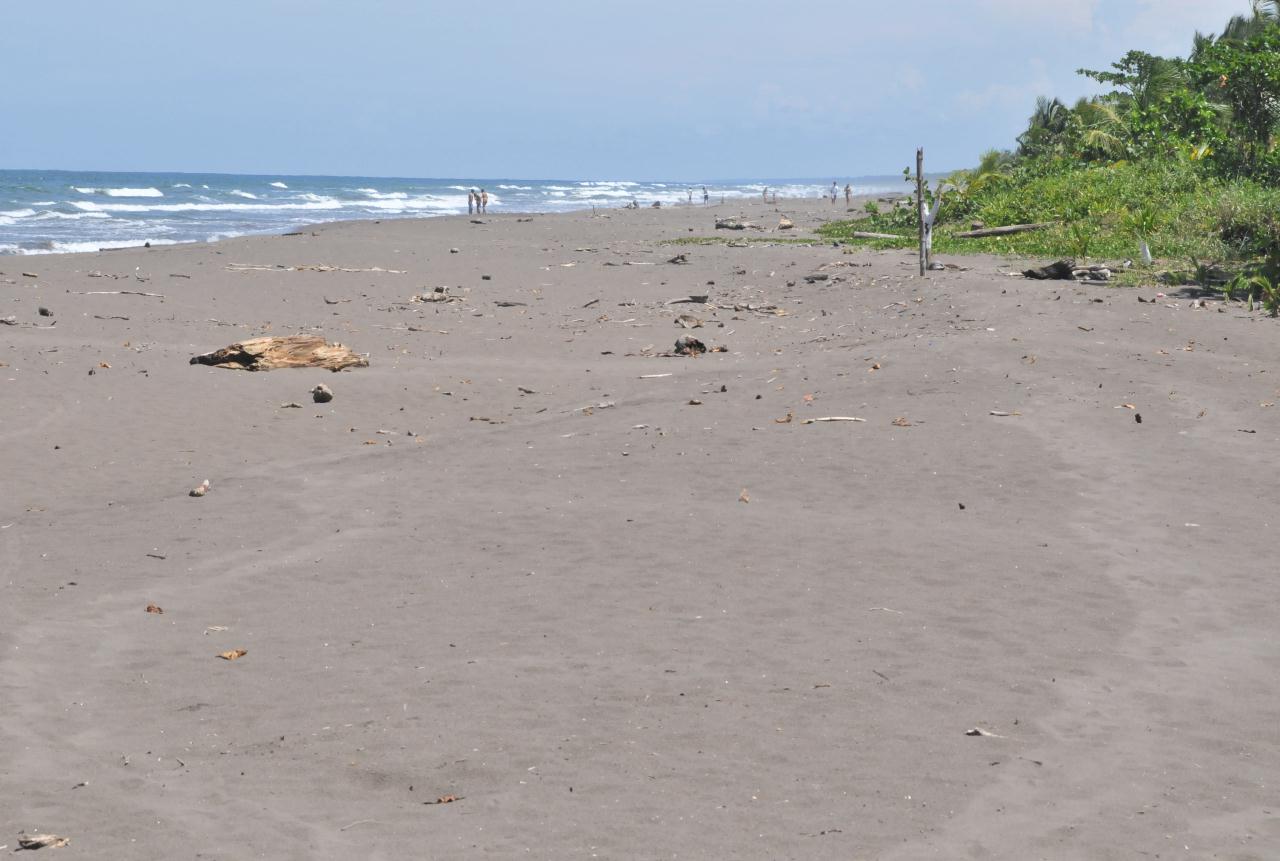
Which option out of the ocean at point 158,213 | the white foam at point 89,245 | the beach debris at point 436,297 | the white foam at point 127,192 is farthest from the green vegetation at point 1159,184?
the white foam at point 127,192

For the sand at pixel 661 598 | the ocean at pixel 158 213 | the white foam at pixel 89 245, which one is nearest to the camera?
the sand at pixel 661 598

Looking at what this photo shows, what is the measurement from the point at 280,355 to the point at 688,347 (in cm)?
577

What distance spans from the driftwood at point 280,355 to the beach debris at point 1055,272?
11.7m

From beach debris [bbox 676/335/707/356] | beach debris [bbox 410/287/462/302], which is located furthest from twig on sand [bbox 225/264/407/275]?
beach debris [bbox 676/335/707/356]

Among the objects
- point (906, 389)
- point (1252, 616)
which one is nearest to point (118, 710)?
point (1252, 616)

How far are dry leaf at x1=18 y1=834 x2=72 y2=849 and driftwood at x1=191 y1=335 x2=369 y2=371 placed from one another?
11.7 metres

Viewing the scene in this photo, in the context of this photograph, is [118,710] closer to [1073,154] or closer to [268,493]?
[268,493]

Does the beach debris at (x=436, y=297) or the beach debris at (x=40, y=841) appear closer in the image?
the beach debris at (x=40, y=841)

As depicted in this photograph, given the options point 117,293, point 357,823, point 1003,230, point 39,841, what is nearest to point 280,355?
point 117,293

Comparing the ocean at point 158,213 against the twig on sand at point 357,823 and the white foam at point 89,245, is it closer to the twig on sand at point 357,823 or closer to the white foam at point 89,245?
the white foam at point 89,245

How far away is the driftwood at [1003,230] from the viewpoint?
93.0 ft

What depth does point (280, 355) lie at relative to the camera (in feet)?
53.2

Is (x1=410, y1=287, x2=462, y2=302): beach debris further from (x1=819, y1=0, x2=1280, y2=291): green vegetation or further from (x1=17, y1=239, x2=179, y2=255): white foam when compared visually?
(x1=17, y1=239, x2=179, y2=255): white foam

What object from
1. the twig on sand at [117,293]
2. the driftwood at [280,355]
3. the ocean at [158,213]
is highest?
the ocean at [158,213]
